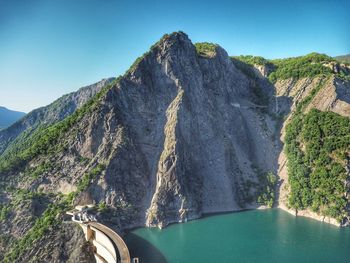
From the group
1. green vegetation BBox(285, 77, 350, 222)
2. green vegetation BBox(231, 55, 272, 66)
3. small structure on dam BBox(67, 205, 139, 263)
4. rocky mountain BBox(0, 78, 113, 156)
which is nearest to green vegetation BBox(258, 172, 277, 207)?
green vegetation BBox(285, 77, 350, 222)

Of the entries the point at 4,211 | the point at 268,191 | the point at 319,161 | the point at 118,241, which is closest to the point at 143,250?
the point at 118,241

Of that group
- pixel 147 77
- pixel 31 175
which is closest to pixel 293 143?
pixel 147 77

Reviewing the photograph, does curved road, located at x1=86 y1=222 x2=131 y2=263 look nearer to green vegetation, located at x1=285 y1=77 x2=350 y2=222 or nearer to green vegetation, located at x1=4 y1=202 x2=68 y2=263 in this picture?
green vegetation, located at x1=4 y1=202 x2=68 y2=263

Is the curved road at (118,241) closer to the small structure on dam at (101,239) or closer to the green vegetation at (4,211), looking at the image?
the small structure on dam at (101,239)

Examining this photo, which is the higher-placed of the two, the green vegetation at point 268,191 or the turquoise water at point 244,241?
the green vegetation at point 268,191

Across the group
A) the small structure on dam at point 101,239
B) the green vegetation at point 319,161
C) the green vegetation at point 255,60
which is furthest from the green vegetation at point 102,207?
the green vegetation at point 255,60

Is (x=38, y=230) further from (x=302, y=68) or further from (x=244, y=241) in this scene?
(x=302, y=68)

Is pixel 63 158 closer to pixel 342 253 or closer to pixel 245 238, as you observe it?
pixel 245 238
